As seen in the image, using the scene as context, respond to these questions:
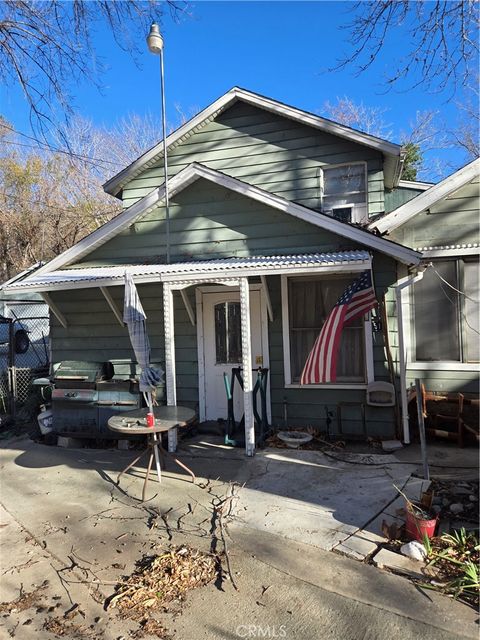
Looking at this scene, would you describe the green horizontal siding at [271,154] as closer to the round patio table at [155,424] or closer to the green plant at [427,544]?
the round patio table at [155,424]

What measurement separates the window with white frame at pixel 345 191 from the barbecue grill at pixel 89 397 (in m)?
4.69

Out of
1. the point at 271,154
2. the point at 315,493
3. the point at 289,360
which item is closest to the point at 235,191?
the point at 271,154

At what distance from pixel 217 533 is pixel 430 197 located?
17.2 ft

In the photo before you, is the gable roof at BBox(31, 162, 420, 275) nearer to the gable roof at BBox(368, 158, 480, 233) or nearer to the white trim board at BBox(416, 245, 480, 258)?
the gable roof at BBox(368, 158, 480, 233)

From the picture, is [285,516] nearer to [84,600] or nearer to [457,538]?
[457,538]

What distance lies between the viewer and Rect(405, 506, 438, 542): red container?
134 inches

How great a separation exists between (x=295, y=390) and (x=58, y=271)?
439 cm

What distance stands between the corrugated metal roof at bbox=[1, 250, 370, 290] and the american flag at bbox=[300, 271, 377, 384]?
1.68 feet

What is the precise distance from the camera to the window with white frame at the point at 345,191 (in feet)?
26.3

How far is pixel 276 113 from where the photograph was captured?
8219 millimetres

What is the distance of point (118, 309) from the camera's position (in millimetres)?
7305

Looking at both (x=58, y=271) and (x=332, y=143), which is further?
(x=332, y=143)

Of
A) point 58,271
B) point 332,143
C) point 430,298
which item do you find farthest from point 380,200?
point 58,271

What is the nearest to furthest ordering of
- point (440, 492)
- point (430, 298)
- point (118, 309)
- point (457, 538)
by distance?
point (457, 538)
point (440, 492)
point (430, 298)
point (118, 309)
